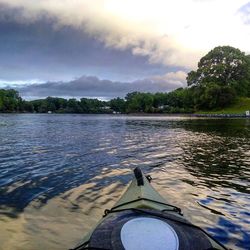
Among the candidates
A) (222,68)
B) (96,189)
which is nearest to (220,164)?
(96,189)

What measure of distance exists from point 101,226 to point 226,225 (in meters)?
5.24

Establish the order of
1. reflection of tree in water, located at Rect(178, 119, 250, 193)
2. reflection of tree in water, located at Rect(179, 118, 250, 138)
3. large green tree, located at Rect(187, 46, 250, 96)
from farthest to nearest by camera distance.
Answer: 1. large green tree, located at Rect(187, 46, 250, 96)
2. reflection of tree in water, located at Rect(179, 118, 250, 138)
3. reflection of tree in water, located at Rect(178, 119, 250, 193)

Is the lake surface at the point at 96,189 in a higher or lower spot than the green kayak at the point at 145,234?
lower

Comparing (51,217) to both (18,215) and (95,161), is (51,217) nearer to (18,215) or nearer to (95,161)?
(18,215)

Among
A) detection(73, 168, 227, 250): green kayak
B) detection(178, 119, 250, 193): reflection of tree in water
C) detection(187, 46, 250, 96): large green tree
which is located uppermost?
detection(187, 46, 250, 96): large green tree

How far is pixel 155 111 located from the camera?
18712 centimetres

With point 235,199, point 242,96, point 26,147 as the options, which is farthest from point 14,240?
point 242,96

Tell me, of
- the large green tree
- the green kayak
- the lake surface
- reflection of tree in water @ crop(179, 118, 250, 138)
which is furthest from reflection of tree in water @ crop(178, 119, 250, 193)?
the large green tree

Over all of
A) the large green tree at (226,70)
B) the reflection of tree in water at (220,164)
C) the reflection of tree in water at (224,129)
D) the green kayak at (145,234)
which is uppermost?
the large green tree at (226,70)

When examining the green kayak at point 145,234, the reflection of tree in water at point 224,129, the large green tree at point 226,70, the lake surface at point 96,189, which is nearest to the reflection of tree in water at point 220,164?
the lake surface at point 96,189

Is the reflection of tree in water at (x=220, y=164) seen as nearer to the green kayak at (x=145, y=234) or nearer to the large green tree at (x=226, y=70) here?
the green kayak at (x=145, y=234)

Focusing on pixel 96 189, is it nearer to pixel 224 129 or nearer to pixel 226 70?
pixel 224 129

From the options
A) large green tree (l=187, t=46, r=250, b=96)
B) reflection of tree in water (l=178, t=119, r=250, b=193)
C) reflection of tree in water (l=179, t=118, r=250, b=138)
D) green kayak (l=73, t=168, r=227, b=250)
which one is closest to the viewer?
green kayak (l=73, t=168, r=227, b=250)

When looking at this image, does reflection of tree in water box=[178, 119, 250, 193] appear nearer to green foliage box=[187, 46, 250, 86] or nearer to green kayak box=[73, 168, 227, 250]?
green kayak box=[73, 168, 227, 250]
